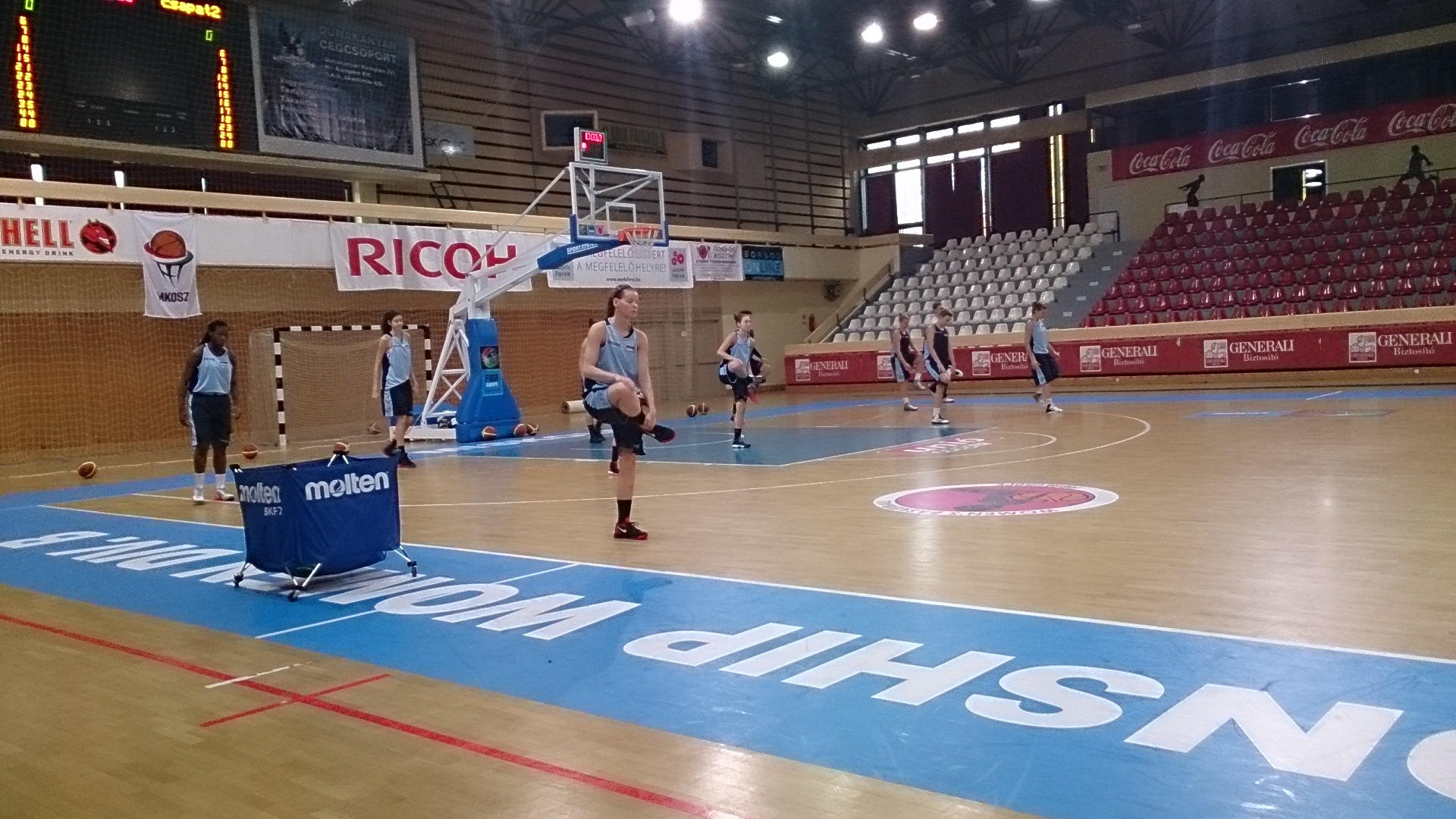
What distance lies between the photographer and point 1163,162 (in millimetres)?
28875

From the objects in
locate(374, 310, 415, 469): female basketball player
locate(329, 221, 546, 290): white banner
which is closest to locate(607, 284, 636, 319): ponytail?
locate(374, 310, 415, 469): female basketball player

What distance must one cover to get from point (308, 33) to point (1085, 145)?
2074cm

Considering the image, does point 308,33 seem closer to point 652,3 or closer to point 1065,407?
point 652,3

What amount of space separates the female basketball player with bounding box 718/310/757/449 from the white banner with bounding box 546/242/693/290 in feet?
31.7

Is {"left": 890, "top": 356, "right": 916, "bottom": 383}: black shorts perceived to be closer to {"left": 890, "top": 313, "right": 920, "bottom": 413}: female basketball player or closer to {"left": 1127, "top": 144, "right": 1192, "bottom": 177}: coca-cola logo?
{"left": 890, "top": 313, "right": 920, "bottom": 413}: female basketball player

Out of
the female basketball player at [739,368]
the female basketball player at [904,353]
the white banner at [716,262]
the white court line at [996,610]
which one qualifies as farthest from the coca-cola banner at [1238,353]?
the white court line at [996,610]

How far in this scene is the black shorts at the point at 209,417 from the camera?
10.2 m

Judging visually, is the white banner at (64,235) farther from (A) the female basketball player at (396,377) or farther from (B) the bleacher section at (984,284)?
(B) the bleacher section at (984,284)

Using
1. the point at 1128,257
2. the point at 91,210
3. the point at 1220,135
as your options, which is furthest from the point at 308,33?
the point at 1220,135

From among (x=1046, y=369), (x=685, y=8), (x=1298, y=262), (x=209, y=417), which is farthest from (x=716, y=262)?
(x=209, y=417)

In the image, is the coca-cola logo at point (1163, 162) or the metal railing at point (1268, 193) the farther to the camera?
the coca-cola logo at point (1163, 162)

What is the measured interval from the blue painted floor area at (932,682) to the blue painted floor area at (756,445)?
20.9 ft

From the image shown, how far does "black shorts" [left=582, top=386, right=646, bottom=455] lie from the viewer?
24.6ft

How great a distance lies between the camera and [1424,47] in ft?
81.8
